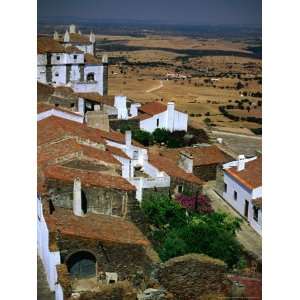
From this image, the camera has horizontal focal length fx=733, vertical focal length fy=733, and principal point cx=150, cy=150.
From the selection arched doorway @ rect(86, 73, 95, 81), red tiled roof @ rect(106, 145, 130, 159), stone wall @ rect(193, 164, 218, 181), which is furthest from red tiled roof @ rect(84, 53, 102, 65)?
stone wall @ rect(193, 164, 218, 181)

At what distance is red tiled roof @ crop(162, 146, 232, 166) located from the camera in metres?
9.25

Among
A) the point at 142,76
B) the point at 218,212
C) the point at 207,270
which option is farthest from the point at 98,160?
the point at 142,76

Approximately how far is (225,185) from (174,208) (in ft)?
2.04

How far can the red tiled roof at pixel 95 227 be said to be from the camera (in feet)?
21.6

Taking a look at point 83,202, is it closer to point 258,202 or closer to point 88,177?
point 88,177

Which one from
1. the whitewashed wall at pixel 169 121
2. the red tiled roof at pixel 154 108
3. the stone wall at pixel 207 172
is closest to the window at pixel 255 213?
the stone wall at pixel 207 172

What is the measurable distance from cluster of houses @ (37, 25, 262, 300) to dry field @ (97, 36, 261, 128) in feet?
1.24

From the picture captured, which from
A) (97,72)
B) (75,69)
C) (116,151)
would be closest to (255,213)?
(116,151)

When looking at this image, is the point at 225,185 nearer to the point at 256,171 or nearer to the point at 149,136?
the point at 256,171

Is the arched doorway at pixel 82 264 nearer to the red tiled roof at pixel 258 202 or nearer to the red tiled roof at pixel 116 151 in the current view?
the red tiled roof at pixel 258 202

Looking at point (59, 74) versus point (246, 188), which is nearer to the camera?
point (246, 188)

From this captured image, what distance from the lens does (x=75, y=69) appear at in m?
16.8

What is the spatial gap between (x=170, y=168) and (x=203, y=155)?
56 centimetres

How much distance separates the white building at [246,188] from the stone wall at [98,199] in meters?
1.00
